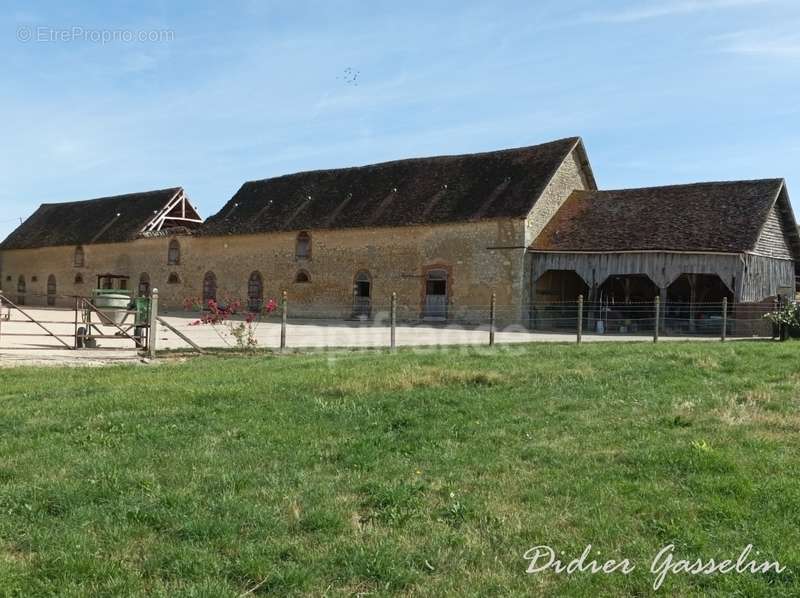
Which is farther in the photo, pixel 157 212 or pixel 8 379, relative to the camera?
pixel 157 212

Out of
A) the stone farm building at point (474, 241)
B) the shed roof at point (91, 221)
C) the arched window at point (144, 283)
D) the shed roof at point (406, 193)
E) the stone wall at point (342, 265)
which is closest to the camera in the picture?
the stone farm building at point (474, 241)

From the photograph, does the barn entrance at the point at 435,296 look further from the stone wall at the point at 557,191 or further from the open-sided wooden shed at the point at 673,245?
the stone wall at the point at 557,191

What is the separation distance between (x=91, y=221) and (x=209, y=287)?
12.6 metres

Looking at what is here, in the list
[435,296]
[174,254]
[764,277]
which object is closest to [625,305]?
[764,277]

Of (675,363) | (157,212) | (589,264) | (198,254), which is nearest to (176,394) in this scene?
(675,363)

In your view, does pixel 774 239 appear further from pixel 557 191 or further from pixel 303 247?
pixel 303 247

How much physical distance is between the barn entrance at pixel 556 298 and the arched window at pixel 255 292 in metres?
13.8

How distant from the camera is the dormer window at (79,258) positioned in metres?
42.9

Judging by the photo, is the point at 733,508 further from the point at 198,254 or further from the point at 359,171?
the point at 198,254

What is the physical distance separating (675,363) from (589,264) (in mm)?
15519

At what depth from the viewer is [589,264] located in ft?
82.9

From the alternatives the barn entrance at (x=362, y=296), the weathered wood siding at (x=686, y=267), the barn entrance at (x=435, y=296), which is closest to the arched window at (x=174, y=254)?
the barn entrance at (x=362, y=296)
